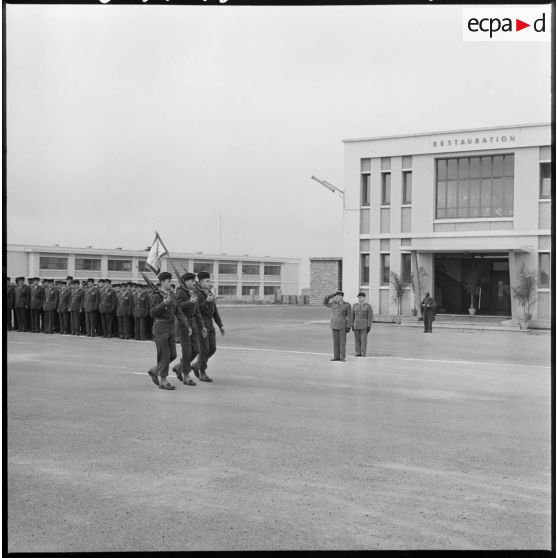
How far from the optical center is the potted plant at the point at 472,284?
31125 millimetres

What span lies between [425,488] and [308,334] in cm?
1733

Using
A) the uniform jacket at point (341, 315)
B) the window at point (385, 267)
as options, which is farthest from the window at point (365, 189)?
the uniform jacket at point (341, 315)

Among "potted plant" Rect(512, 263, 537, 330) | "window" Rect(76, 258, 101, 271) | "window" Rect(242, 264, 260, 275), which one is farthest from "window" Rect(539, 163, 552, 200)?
"window" Rect(76, 258, 101, 271)

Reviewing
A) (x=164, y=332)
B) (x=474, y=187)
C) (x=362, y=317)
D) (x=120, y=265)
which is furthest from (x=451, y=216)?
(x=164, y=332)

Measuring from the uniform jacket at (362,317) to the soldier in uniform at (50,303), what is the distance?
8.79 meters

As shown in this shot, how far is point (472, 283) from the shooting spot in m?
31.3

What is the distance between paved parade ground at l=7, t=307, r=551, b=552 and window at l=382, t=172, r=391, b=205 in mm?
20321

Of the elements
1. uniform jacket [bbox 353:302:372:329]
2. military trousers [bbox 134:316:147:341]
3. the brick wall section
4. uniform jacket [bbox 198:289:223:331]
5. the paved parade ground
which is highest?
the brick wall section

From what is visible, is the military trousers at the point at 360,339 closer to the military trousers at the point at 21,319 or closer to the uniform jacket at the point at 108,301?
the uniform jacket at the point at 108,301

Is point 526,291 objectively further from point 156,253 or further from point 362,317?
point 156,253

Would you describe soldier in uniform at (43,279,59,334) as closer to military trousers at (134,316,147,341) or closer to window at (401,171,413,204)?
military trousers at (134,316,147,341)

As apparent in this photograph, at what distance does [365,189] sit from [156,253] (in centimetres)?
2388

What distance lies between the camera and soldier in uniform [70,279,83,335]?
1930 cm

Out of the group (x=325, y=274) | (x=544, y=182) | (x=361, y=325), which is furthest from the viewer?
(x=325, y=274)
